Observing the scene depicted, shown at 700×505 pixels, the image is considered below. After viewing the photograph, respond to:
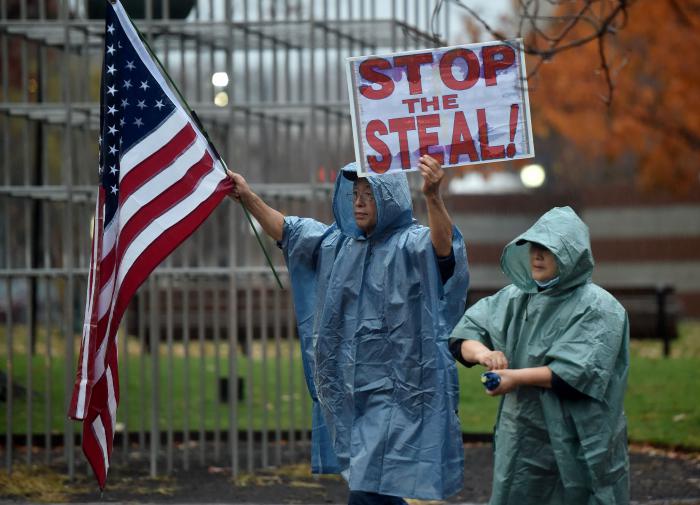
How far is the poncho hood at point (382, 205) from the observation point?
6.30 m

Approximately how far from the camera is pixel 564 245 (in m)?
5.65

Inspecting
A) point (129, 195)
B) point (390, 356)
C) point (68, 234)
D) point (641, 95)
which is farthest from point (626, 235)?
point (390, 356)

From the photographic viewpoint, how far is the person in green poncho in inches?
217

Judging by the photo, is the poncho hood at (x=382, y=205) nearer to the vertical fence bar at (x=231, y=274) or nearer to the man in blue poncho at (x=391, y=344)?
the man in blue poncho at (x=391, y=344)

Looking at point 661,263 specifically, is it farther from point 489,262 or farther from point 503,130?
point 503,130

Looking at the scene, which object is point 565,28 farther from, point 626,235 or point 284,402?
point 626,235

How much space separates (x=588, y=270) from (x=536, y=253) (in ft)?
0.75

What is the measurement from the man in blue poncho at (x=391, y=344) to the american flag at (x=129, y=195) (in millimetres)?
949

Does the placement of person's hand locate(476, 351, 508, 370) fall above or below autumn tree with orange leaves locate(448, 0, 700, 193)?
below

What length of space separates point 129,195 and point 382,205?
1.53m

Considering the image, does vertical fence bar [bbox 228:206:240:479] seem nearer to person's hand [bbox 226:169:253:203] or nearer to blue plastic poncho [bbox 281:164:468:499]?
person's hand [bbox 226:169:253:203]

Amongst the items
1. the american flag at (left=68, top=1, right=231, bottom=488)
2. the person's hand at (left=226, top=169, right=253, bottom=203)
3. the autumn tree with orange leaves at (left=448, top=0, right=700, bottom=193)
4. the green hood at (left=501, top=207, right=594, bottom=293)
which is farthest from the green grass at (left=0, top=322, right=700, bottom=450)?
the autumn tree with orange leaves at (left=448, top=0, right=700, bottom=193)

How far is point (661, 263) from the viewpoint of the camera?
27.3m

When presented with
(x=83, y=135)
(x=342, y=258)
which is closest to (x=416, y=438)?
(x=342, y=258)
